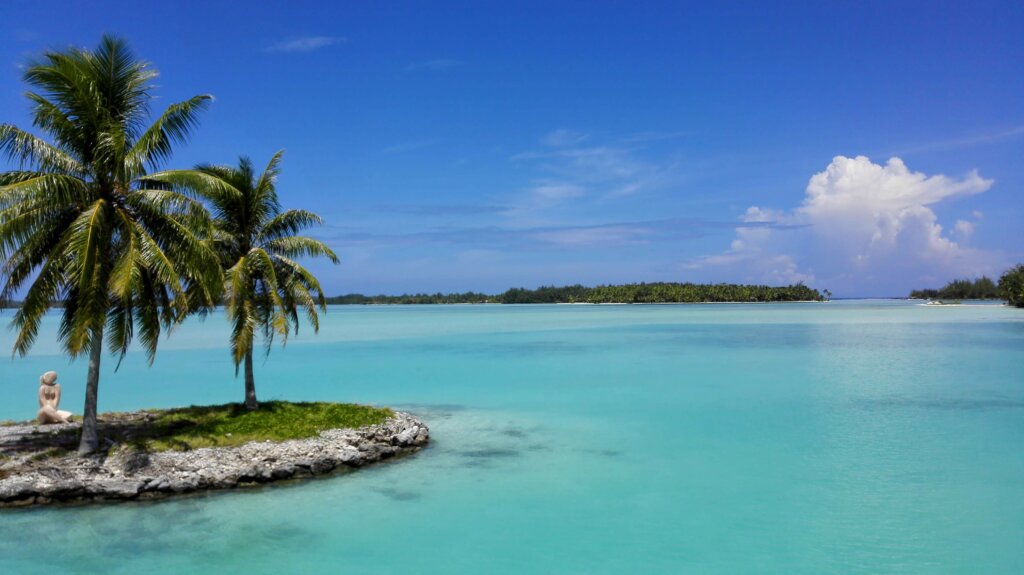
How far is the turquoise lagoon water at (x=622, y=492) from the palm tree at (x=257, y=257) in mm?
4121

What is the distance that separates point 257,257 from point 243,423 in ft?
11.7

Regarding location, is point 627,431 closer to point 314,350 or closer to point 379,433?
point 379,433

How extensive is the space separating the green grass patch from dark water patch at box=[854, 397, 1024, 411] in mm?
15747

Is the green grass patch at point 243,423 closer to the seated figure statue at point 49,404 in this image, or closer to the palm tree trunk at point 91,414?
the palm tree trunk at point 91,414

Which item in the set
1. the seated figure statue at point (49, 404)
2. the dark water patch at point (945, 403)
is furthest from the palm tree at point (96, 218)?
the dark water patch at point (945, 403)

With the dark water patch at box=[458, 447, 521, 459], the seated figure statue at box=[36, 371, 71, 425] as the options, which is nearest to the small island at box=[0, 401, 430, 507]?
the seated figure statue at box=[36, 371, 71, 425]

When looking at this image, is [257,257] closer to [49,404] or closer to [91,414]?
[91,414]

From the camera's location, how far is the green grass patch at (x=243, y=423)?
1250 cm

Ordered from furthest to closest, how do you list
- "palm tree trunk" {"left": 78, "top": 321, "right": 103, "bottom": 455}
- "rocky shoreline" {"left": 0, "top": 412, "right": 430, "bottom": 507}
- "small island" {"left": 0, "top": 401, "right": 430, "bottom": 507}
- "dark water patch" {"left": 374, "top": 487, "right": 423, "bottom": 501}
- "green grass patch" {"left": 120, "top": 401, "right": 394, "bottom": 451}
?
"green grass patch" {"left": 120, "top": 401, "right": 394, "bottom": 451}, "palm tree trunk" {"left": 78, "top": 321, "right": 103, "bottom": 455}, "dark water patch" {"left": 374, "top": 487, "right": 423, "bottom": 501}, "small island" {"left": 0, "top": 401, "right": 430, "bottom": 507}, "rocky shoreline" {"left": 0, "top": 412, "right": 430, "bottom": 507}

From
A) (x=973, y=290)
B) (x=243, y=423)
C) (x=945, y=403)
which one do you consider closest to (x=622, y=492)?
(x=243, y=423)

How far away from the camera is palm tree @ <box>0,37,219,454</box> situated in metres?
11.0

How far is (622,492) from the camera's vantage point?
1194 centimetres

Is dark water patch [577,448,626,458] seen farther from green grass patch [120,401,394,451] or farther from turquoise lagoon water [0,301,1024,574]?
green grass patch [120,401,394,451]

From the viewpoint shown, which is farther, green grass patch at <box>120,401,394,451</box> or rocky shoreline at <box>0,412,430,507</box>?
green grass patch at <box>120,401,394,451</box>
